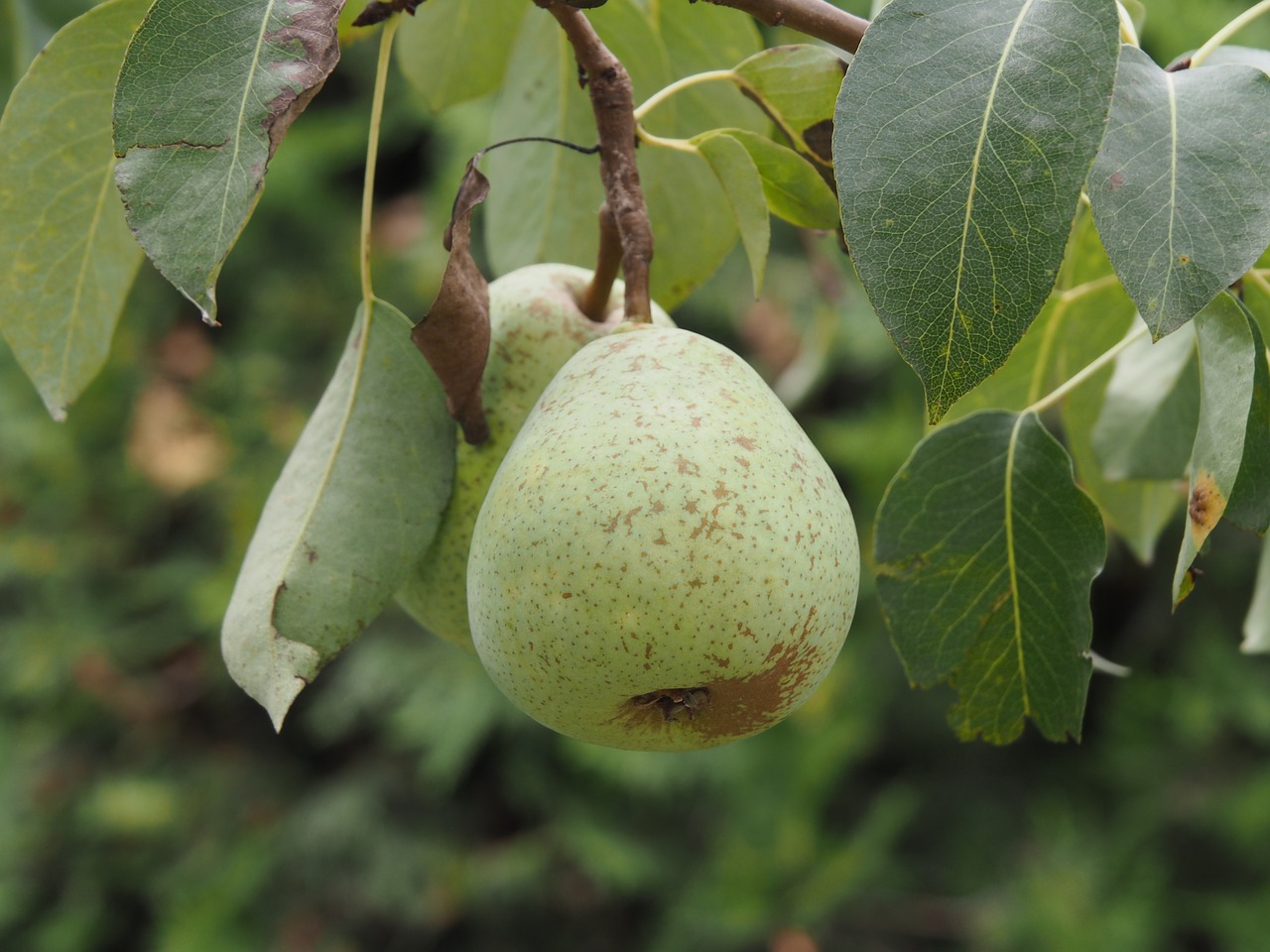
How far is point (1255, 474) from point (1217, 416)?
0.04 metres

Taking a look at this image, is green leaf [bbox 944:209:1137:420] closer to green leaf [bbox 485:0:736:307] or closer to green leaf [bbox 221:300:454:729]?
green leaf [bbox 485:0:736:307]

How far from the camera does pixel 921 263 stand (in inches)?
21.5

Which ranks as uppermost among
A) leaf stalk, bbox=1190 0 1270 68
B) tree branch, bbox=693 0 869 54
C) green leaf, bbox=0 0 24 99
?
tree branch, bbox=693 0 869 54

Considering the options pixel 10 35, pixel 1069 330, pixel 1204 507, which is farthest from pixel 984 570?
pixel 10 35

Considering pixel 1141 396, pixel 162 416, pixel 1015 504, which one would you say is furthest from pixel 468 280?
→ pixel 162 416

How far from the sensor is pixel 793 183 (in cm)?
75

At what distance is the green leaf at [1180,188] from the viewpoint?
1.82 ft

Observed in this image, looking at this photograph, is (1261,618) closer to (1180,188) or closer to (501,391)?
(1180,188)

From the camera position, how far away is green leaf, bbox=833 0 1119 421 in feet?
1.75

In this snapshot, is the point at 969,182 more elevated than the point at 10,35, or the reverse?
the point at 969,182

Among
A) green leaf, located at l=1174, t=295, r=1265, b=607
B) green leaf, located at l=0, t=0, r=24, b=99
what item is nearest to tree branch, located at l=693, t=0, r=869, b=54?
green leaf, located at l=1174, t=295, r=1265, b=607

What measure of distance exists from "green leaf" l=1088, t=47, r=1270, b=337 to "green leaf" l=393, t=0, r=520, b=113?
24.1 inches

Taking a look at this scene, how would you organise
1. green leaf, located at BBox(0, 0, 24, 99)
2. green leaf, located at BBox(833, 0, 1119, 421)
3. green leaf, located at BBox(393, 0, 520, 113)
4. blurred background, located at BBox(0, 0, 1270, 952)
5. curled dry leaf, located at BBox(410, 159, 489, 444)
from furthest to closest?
blurred background, located at BBox(0, 0, 1270, 952)
green leaf, located at BBox(0, 0, 24, 99)
green leaf, located at BBox(393, 0, 520, 113)
curled dry leaf, located at BBox(410, 159, 489, 444)
green leaf, located at BBox(833, 0, 1119, 421)

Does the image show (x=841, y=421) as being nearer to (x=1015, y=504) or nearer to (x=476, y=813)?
(x=476, y=813)
